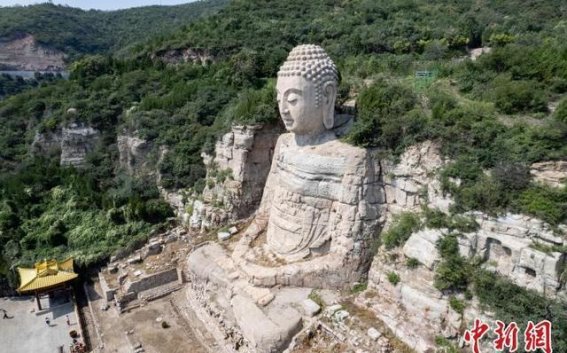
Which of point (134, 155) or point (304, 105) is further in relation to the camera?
point (134, 155)

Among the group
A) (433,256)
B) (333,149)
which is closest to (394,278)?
(433,256)

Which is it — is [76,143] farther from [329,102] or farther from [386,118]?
[386,118]

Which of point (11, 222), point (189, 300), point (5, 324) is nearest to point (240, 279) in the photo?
point (189, 300)

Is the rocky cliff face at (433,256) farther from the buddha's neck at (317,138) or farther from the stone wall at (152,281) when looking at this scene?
the stone wall at (152,281)

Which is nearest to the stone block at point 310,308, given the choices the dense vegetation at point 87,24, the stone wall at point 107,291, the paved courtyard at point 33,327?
the stone wall at point 107,291

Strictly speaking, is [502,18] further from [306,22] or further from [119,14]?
[119,14]

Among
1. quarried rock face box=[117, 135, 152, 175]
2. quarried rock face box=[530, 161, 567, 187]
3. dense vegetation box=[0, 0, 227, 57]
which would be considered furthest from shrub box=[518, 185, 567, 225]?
dense vegetation box=[0, 0, 227, 57]

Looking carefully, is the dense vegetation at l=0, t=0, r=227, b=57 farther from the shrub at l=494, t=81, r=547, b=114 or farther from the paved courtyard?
the shrub at l=494, t=81, r=547, b=114
